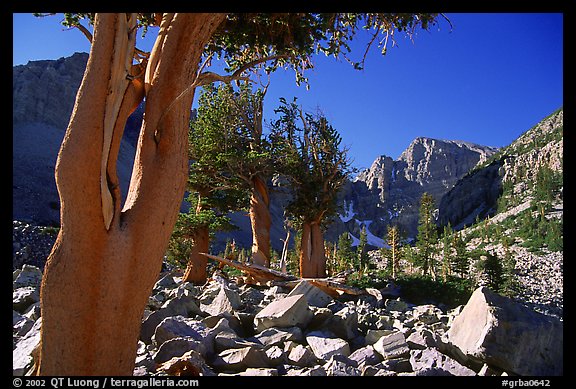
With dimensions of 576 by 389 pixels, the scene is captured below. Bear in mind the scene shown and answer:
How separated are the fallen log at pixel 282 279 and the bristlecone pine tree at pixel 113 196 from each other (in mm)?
9529

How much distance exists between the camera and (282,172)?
1750 cm

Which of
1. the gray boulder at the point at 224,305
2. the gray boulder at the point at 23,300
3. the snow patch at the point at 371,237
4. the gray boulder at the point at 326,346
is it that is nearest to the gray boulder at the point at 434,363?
the gray boulder at the point at 326,346

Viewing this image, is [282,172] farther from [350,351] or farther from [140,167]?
[140,167]

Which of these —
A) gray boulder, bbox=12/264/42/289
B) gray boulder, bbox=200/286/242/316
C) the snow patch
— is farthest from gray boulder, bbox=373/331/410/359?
the snow patch

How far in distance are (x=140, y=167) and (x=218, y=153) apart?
12.3 metres

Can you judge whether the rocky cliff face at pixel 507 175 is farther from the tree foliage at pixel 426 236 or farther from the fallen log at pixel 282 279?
the fallen log at pixel 282 279

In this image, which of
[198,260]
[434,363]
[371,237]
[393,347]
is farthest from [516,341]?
[371,237]

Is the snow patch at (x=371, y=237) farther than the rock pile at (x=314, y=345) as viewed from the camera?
Yes

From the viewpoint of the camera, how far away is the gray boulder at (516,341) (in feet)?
15.9

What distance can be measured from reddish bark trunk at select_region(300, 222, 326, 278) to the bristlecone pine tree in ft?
46.1

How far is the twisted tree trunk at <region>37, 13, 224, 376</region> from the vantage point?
138 inches

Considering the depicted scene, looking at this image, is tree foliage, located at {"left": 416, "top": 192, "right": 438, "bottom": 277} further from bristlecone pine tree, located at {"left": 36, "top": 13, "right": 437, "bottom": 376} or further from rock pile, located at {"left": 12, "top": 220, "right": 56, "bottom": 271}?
bristlecone pine tree, located at {"left": 36, "top": 13, "right": 437, "bottom": 376}

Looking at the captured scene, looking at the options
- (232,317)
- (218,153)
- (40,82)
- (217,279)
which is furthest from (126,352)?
(40,82)

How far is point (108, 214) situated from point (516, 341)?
17.8 ft
